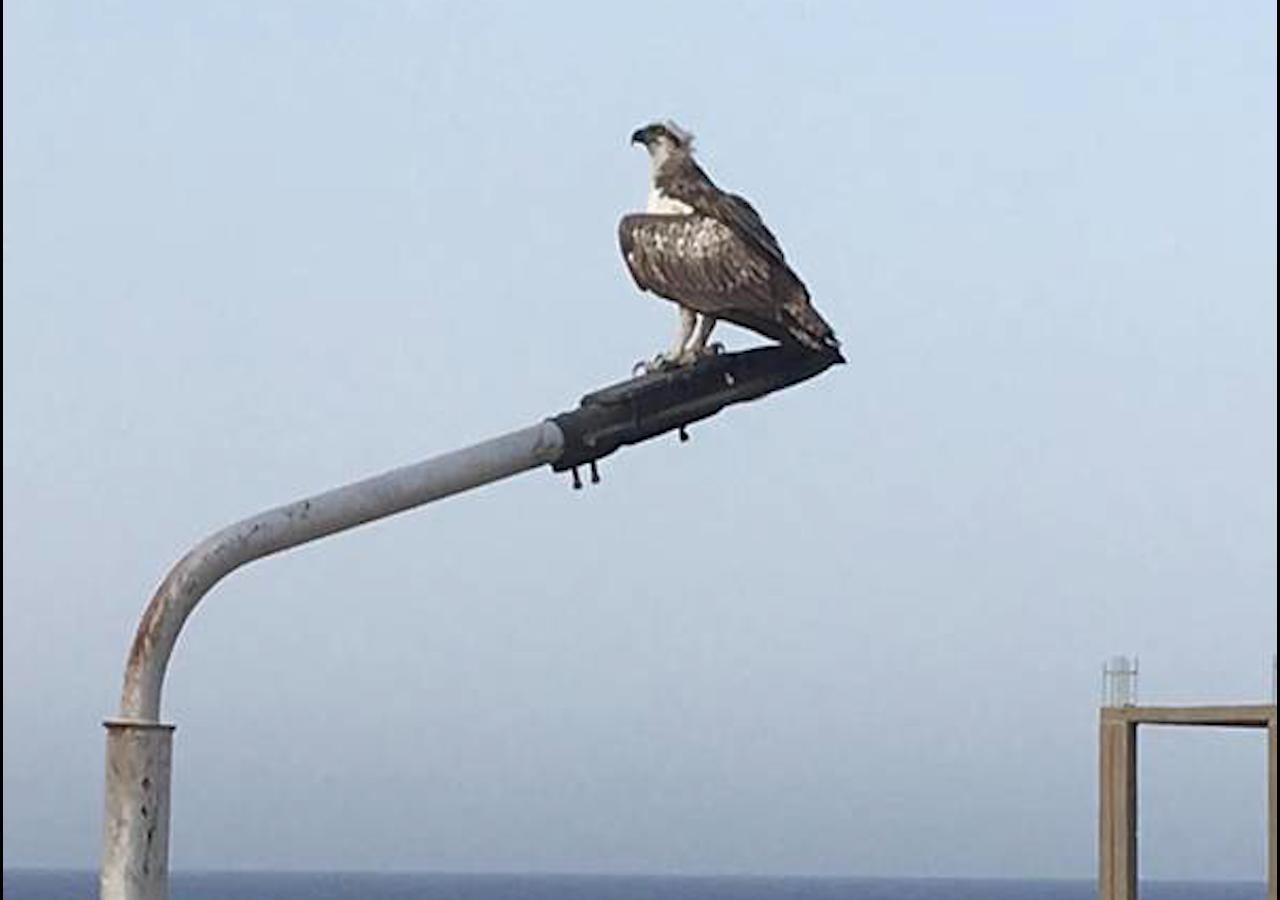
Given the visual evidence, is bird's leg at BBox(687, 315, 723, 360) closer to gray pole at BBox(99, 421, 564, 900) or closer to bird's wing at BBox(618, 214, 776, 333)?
bird's wing at BBox(618, 214, 776, 333)

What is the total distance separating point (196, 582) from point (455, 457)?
3.17 ft

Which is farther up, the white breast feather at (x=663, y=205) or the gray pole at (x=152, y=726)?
the white breast feather at (x=663, y=205)

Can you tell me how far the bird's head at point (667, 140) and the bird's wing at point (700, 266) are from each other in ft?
0.84

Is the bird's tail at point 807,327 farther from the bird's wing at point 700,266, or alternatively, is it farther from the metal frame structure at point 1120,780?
the metal frame structure at point 1120,780

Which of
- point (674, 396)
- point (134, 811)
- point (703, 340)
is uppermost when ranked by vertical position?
point (703, 340)

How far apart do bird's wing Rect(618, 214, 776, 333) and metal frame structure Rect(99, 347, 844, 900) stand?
57 cm

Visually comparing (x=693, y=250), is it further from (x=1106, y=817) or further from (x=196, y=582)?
(x=1106, y=817)

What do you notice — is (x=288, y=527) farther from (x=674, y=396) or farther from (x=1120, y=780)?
(x=1120, y=780)

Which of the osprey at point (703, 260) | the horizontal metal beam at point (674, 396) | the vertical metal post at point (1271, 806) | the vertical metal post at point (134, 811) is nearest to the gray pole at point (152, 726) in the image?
the vertical metal post at point (134, 811)

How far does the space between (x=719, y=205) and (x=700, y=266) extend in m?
0.35

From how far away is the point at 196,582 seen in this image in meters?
8.48

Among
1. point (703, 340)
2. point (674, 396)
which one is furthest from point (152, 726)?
point (703, 340)

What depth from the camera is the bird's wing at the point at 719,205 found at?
10773 millimetres

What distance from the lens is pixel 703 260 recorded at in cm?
1079
